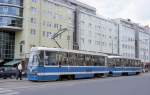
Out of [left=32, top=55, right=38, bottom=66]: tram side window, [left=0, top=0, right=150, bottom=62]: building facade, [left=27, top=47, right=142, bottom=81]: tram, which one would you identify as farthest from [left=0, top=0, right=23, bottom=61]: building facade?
[left=32, top=55, right=38, bottom=66]: tram side window

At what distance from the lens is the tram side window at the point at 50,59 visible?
26.8m

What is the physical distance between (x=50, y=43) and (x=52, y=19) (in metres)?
5.28

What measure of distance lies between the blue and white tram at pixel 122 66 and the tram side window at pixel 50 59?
A: 14.0m

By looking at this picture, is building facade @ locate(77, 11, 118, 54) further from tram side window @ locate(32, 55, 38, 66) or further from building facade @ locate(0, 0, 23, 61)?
tram side window @ locate(32, 55, 38, 66)

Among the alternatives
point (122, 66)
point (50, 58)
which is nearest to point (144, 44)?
point (122, 66)

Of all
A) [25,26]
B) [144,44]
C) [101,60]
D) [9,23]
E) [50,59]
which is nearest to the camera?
[50,59]

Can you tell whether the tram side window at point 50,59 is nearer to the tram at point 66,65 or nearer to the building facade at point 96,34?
the tram at point 66,65

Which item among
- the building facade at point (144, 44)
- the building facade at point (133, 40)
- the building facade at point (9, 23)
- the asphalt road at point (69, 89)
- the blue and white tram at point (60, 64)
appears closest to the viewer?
the asphalt road at point (69, 89)

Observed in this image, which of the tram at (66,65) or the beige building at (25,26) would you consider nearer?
the tram at (66,65)

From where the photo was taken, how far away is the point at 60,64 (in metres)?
28.4

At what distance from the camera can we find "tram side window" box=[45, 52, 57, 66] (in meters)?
26.8

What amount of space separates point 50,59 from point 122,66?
1947 cm

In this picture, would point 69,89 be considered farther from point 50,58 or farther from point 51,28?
point 51,28

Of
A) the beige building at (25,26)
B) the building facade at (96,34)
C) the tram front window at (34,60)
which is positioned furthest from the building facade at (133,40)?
the tram front window at (34,60)
